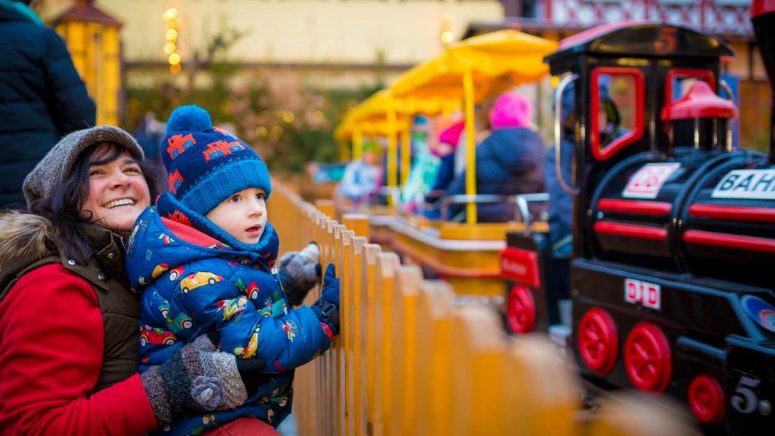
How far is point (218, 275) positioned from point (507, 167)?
19.3 feet

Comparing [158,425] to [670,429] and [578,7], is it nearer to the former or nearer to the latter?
[670,429]

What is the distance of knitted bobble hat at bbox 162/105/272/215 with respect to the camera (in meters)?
2.11

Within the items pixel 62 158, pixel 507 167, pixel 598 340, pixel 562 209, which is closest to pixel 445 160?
pixel 507 167

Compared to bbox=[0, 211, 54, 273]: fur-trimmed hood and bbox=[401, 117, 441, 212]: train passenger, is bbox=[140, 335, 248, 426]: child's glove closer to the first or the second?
bbox=[0, 211, 54, 273]: fur-trimmed hood

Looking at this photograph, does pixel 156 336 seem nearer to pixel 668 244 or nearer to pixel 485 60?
pixel 668 244

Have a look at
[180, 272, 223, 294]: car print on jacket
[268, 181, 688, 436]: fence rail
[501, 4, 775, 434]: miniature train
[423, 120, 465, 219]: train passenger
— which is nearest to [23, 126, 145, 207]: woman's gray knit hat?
[180, 272, 223, 294]: car print on jacket

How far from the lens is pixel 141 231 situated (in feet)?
6.63

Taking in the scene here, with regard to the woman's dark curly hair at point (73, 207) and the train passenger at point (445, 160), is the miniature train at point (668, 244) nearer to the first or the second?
the woman's dark curly hair at point (73, 207)

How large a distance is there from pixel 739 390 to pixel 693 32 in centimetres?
271

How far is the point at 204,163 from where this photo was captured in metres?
2.13

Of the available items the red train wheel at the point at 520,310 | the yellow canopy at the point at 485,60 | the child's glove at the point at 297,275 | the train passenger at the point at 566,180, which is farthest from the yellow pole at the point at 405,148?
the child's glove at the point at 297,275

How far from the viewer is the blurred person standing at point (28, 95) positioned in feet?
10.2

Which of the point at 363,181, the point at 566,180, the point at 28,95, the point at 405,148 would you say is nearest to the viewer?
the point at 28,95

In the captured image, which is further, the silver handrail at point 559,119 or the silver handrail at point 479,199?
the silver handrail at point 479,199
